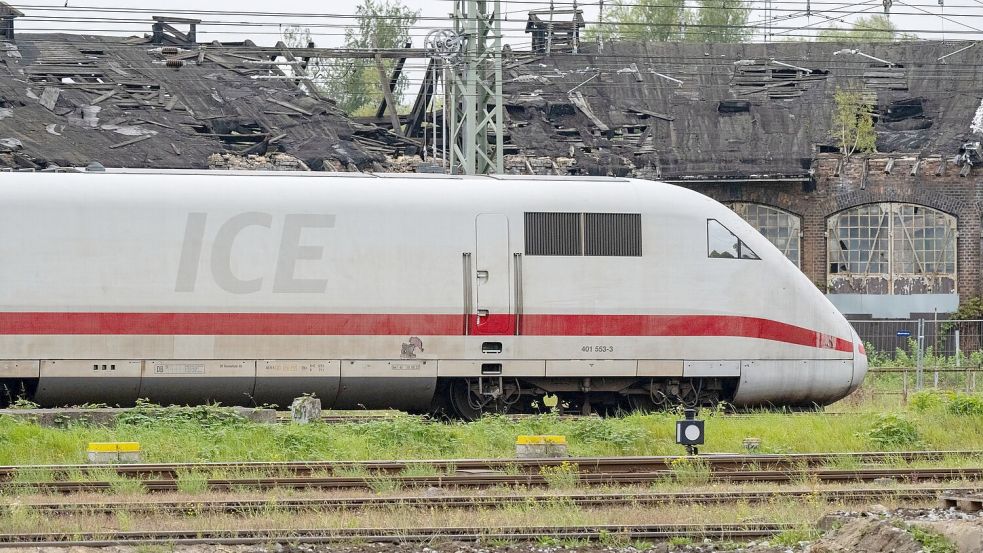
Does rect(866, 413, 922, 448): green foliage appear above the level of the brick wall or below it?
below

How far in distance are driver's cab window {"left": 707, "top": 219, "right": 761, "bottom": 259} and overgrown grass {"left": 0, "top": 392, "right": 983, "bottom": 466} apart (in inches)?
88.6

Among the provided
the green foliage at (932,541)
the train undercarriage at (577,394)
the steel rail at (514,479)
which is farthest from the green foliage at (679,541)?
the train undercarriage at (577,394)

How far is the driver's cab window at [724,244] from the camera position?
57.5 feet

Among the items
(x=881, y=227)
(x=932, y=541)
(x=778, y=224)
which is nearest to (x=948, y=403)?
(x=932, y=541)

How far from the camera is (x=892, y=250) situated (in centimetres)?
3375

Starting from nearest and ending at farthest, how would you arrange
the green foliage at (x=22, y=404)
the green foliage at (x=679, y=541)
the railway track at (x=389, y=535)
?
the railway track at (x=389, y=535)
the green foliage at (x=679, y=541)
the green foliage at (x=22, y=404)

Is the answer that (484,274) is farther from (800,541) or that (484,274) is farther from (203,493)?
(800,541)

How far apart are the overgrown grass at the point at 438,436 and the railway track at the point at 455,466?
19.0 inches

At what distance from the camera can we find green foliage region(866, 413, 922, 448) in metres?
15.3

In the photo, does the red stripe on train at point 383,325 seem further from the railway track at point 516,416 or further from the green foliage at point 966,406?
the green foliage at point 966,406

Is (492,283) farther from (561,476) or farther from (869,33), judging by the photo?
(869,33)

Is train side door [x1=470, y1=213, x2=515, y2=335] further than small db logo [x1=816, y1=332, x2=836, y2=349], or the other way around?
small db logo [x1=816, y1=332, x2=836, y2=349]

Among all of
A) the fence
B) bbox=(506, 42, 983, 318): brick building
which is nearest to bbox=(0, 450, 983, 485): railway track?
the fence

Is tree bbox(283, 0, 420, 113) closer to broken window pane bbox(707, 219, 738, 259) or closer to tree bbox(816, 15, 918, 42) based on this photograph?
tree bbox(816, 15, 918, 42)
